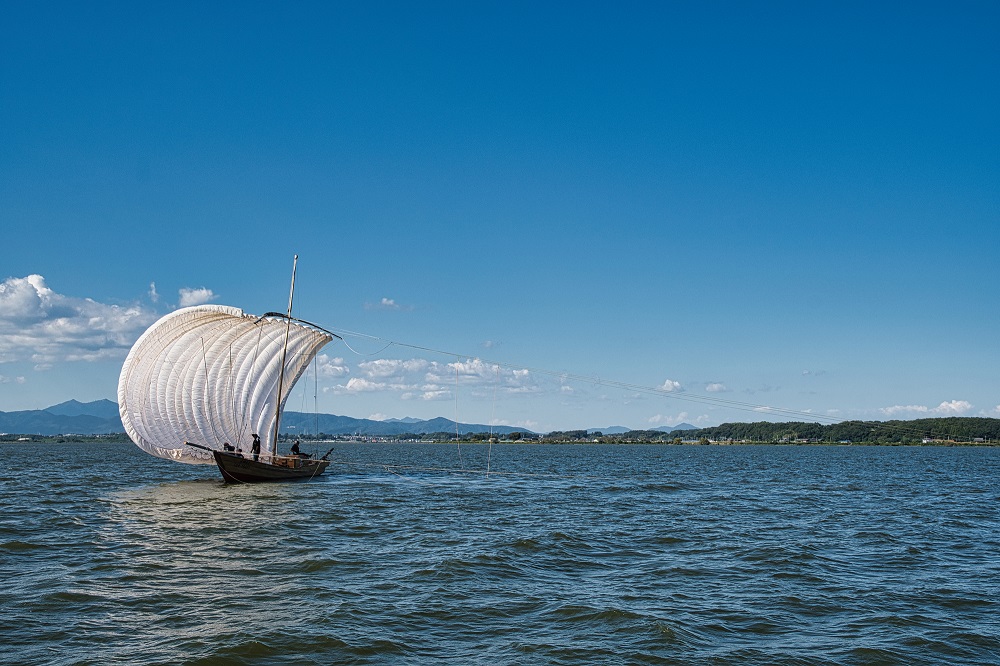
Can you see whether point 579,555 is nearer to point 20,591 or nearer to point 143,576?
point 143,576

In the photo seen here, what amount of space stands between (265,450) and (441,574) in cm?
3101

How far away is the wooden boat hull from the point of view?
118ft

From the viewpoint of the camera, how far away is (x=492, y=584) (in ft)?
47.5

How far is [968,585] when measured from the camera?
1491 centimetres

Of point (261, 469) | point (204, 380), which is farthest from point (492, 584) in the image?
point (204, 380)

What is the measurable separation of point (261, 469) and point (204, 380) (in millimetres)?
6071

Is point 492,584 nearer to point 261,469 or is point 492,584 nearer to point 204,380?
point 261,469

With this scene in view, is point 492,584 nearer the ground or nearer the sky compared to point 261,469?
nearer the ground

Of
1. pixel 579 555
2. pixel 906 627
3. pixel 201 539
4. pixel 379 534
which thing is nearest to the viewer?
pixel 906 627

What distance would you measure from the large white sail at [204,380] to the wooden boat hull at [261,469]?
9.01 feet

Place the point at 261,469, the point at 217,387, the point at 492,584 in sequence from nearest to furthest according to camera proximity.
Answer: the point at 492,584
the point at 261,469
the point at 217,387

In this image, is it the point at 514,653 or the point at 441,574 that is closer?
the point at 514,653

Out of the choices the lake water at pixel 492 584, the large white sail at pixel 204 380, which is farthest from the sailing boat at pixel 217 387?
the lake water at pixel 492 584

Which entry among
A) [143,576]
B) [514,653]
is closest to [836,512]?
[514,653]
